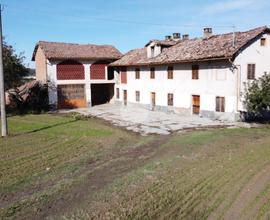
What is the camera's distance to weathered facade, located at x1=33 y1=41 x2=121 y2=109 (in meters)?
32.7

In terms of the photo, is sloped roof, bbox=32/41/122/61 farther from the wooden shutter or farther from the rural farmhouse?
the wooden shutter

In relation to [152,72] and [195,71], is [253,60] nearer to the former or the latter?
[195,71]

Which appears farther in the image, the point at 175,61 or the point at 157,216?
the point at 175,61

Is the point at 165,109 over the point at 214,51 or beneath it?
beneath

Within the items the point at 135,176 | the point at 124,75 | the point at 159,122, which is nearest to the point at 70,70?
the point at 124,75

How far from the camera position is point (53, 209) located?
7.89 metres

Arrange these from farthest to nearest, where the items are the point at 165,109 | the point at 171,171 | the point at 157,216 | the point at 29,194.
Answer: the point at 165,109, the point at 171,171, the point at 29,194, the point at 157,216

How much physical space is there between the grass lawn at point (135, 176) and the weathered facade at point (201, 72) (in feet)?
19.8

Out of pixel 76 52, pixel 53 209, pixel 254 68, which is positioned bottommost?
pixel 53 209

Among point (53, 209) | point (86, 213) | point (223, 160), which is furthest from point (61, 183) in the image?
point (223, 160)

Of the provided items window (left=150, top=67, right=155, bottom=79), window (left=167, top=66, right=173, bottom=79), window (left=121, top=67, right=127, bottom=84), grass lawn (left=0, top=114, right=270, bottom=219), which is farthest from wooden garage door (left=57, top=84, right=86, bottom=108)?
grass lawn (left=0, top=114, right=270, bottom=219)

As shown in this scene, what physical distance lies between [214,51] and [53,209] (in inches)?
752

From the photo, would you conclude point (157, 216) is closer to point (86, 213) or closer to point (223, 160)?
point (86, 213)

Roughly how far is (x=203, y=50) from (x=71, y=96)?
50.5 feet
